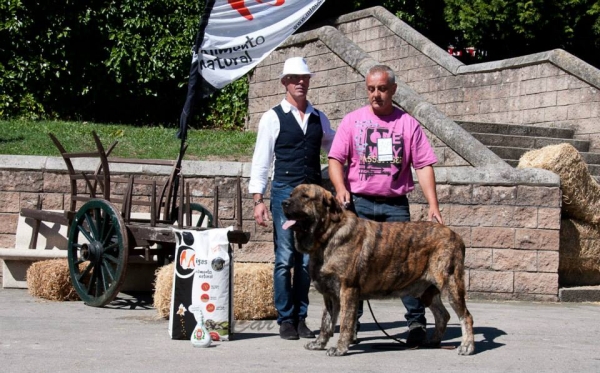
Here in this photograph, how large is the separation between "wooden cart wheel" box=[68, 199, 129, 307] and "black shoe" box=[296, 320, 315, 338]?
5.66 feet

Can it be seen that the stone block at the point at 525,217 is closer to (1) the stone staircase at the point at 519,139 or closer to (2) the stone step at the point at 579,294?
(2) the stone step at the point at 579,294

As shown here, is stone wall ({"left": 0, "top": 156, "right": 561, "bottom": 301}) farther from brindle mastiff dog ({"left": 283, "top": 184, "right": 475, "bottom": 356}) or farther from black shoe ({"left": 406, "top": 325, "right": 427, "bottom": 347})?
brindle mastiff dog ({"left": 283, "top": 184, "right": 475, "bottom": 356})

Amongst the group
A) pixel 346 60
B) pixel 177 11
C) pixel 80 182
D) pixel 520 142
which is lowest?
pixel 80 182

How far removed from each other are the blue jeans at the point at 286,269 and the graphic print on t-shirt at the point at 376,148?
638 mm

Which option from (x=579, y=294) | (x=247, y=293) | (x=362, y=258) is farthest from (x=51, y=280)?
(x=579, y=294)

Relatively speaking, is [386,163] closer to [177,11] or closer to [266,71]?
[266,71]

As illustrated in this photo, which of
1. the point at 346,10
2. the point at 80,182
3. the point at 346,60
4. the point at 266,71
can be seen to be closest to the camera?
the point at 80,182

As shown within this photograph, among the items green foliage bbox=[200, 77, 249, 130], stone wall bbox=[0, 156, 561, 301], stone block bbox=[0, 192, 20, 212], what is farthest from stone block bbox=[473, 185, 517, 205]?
green foliage bbox=[200, 77, 249, 130]

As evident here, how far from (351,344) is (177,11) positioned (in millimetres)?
12657

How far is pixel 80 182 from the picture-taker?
10.3 meters

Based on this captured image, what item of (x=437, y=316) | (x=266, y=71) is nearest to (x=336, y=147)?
(x=437, y=316)

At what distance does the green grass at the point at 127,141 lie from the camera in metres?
12.4

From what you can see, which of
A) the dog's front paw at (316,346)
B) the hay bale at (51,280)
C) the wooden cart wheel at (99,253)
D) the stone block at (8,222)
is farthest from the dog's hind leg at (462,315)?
the stone block at (8,222)

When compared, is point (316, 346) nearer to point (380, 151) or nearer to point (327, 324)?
point (327, 324)
